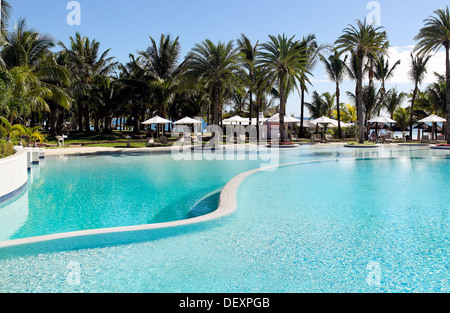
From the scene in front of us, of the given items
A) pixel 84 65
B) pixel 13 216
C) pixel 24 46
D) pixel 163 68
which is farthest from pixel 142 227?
pixel 84 65

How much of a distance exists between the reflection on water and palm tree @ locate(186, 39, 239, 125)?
832 inches

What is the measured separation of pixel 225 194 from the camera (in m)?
7.89

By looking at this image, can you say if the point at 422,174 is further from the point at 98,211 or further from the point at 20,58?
the point at 20,58

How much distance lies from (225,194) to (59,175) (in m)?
7.97

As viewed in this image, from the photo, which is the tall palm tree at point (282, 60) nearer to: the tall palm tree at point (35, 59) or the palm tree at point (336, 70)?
the palm tree at point (336, 70)

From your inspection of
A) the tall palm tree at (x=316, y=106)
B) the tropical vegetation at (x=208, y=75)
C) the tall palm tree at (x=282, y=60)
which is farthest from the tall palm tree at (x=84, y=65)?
the tall palm tree at (x=316, y=106)

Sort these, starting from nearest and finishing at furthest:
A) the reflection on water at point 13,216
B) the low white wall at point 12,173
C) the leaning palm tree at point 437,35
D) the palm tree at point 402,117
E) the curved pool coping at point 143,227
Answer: the curved pool coping at point 143,227
the reflection on water at point 13,216
the low white wall at point 12,173
the leaning palm tree at point 437,35
the palm tree at point 402,117

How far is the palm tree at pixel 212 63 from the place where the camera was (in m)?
27.6

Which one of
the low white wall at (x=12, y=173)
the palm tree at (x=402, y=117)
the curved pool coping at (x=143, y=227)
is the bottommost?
the curved pool coping at (x=143, y=227)

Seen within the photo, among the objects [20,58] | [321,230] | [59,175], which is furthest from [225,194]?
[20,58]

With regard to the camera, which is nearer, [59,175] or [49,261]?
[49,261]

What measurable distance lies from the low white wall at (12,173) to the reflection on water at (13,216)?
0.37m

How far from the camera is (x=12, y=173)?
8.64 meters
